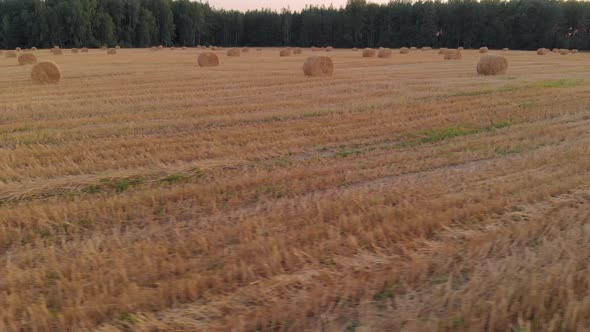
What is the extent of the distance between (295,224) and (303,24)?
94402mm

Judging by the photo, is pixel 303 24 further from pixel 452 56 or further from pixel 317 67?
pixel 317 67

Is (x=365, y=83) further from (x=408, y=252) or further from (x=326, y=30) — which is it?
(x=326, y=30)

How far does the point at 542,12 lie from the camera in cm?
7138

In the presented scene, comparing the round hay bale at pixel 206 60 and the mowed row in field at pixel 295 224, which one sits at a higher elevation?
the round hay bale at pixel 206 60

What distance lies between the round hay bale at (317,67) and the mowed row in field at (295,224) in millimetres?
9982

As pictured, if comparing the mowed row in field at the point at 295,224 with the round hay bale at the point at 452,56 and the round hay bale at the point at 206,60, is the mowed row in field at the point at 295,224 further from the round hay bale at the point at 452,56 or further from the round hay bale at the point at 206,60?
the round hay bale at the point at 452,56

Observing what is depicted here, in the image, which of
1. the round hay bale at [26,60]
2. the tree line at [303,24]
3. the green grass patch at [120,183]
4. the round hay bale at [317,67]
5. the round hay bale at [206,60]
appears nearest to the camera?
the green grass patch at [120,183]

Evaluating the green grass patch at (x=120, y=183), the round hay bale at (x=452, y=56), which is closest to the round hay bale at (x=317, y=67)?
the green grass patch at (x=120, y=183)

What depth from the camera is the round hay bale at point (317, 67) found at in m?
19.2

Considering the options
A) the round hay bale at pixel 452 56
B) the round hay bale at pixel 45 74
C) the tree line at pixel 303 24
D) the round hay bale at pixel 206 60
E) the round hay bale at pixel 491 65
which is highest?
the tree line at pixel 303 24

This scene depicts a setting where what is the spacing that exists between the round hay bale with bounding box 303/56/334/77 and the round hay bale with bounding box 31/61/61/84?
10088 millimetres

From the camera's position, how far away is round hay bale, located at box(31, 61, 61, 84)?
1694 cm

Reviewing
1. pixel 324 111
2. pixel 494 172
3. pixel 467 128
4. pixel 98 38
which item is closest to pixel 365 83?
pixel 324 111

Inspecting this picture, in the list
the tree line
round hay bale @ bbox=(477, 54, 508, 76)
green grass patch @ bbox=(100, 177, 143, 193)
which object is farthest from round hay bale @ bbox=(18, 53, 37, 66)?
the tree line
